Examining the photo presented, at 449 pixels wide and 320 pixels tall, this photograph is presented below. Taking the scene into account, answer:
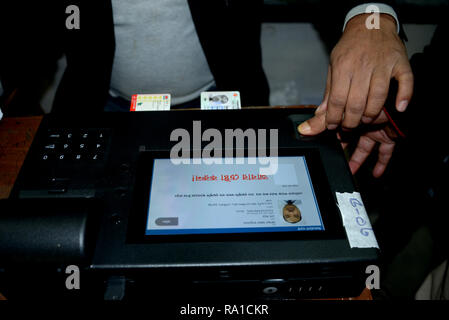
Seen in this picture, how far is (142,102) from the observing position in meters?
0.57

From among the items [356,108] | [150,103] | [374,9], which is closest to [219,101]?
[150,103]

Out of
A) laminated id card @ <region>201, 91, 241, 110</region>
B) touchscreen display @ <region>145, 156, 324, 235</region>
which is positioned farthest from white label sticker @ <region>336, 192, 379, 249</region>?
laminated id card @ <region>201, 91, 241, 110</region>

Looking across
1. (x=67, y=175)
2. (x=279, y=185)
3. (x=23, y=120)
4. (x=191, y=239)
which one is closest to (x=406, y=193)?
(x=279, y=185)

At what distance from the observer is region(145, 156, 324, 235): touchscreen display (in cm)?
41

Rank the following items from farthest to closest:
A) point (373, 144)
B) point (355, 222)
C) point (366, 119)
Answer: point (373, 144), point (366, 119), point (355, 222)

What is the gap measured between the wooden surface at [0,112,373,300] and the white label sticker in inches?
22.4

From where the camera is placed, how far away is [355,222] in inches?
16.5

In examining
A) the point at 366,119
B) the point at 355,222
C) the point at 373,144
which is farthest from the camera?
the point at 373,144

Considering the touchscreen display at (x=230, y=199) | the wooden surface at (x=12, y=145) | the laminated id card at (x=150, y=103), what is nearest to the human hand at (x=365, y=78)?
the touchscreen display at (x=230, y=199)

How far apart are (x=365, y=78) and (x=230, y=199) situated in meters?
0.30

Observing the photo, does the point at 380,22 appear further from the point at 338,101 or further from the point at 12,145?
the point at 12,145

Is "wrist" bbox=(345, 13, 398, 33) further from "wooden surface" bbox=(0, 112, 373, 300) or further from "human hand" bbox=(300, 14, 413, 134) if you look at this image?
"wooden surface" bbox=(0, 112, 373, 300)

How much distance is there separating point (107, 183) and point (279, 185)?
26 centimetres
